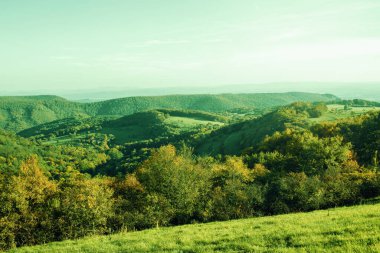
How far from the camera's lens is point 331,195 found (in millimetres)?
39406

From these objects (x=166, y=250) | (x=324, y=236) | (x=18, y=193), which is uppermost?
(x=324, y=236)

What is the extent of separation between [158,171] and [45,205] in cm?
1650

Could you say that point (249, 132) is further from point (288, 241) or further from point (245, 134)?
point (288, 241)

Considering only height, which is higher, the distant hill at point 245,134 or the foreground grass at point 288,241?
the foreground grass at point 288,241

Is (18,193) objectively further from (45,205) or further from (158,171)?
(158,171)

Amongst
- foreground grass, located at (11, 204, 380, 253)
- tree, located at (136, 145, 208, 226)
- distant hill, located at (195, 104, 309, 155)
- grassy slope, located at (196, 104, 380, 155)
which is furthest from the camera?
grassy slope, located at (196, 104, 380, 155)

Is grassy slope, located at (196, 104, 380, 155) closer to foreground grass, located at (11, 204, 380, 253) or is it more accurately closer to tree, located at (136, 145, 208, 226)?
tree, located at (136, 145, 208, 226)

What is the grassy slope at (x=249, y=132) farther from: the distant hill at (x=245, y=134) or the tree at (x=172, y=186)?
the tree at (x=172, y=186)

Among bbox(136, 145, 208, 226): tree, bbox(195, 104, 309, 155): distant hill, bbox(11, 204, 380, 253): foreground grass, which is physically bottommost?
bbox(195, 104, 309, 155): distant hill

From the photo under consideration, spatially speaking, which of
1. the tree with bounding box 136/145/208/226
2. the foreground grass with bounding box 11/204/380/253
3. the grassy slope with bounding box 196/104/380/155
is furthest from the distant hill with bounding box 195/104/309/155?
the foreground grass with bounding box 11/204/380/253

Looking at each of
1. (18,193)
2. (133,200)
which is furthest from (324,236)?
(18,193)

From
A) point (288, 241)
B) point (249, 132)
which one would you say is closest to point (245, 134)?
point (249, 132)

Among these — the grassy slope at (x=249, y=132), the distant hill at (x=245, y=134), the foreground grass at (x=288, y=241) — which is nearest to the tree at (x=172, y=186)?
Answer: the foreground grass at (x=288, y=241)

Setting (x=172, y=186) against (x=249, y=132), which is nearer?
(x=172, y=186)
